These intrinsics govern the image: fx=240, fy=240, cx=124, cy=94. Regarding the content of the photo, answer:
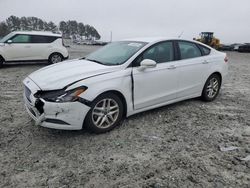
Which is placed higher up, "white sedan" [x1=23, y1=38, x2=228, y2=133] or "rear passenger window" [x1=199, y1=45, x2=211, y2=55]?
"rear passenger window" [x1=199, y1=45, x2=211, y2=55]

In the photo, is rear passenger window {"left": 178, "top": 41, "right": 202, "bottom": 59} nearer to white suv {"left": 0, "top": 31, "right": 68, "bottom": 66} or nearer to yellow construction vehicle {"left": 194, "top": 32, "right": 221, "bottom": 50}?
white suv {"left": 0, "top": 31, "right": 68, "bottom": 66}

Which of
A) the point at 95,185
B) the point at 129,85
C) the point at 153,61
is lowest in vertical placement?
the point at 95,185

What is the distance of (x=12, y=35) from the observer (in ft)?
35.5

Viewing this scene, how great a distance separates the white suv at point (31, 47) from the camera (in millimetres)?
10750

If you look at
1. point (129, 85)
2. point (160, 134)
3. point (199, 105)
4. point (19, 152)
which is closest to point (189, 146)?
point (160, 134)

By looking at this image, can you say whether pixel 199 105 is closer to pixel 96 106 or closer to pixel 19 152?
pixel 96 106

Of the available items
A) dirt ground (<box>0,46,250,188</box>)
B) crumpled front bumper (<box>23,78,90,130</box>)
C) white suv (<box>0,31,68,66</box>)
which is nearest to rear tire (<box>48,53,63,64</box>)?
white suv (<box>0,31,68,66</box>)

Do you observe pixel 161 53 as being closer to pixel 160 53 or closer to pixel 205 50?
pixel 160 53

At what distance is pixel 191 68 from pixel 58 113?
113 inches

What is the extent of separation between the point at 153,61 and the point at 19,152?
2.49m

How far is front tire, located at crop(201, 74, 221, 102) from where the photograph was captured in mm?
5398

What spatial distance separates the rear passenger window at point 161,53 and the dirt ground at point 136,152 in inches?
41.7

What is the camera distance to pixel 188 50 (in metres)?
5.04

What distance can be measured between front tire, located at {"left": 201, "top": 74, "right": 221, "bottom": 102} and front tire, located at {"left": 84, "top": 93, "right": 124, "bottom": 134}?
238 centimetres
